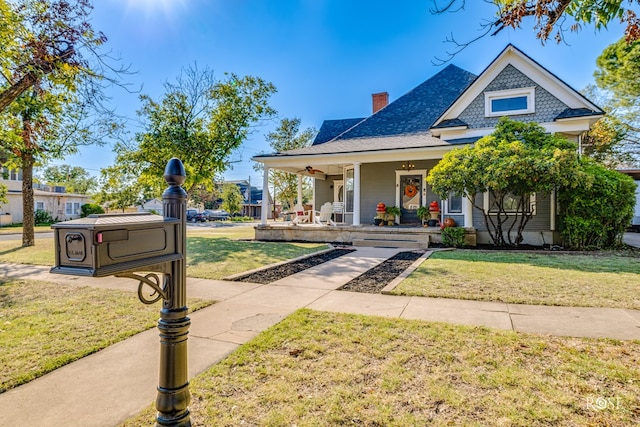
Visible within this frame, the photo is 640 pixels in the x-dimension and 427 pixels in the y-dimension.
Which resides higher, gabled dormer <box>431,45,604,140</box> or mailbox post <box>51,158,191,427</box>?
gabled dormer <box>431,45,604,140</box>

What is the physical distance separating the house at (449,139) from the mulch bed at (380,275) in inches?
169

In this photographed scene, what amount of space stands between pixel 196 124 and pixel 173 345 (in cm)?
1544

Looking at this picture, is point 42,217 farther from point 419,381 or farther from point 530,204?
point 419,381

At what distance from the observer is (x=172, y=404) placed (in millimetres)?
1718

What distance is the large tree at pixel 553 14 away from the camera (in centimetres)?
292

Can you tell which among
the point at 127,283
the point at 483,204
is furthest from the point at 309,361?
the point at 483,204

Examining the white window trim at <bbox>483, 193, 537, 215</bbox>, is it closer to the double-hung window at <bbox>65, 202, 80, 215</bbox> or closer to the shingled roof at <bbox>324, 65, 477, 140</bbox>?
the shingled roof at <bbox>324, 65, 477, 140</bbox>

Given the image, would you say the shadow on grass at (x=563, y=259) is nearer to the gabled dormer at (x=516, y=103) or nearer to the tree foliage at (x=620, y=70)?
the gabled dormer at (x=516, y=103)

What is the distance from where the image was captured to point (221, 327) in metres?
3.83

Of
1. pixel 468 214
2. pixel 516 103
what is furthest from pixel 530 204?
pixel 516 103

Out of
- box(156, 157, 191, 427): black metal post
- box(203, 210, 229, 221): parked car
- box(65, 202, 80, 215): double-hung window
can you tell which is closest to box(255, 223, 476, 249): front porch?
box(156, 157, 191, 427): black metal post

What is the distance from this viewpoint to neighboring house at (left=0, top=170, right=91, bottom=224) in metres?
29.2

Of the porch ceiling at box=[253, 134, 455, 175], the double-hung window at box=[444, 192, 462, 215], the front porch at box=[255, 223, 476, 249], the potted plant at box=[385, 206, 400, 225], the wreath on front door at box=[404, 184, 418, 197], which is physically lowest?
the front porch at box=[255, 223, 476, 249]

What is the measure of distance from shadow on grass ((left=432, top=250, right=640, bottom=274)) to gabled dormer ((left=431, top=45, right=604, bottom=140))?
16.9 ft
